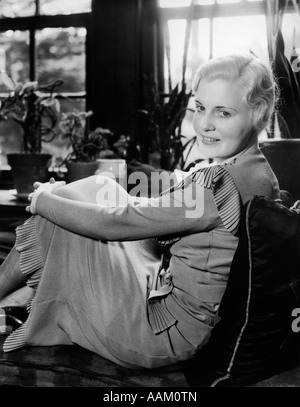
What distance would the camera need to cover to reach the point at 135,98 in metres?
2.81

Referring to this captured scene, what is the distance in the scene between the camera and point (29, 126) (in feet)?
8.73

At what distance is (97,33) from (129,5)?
23cm

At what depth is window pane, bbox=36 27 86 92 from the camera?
2.96m

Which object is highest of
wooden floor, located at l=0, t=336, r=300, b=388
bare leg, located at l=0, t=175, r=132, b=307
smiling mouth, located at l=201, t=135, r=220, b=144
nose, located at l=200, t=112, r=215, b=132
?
nose, located at l=200, t=112, r=215, b=132

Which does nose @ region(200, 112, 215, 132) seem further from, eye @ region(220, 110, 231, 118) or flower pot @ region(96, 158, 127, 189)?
flower pot @ region(96, 158, 127, 189)

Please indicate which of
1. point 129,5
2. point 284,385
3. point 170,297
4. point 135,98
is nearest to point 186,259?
point 170,297

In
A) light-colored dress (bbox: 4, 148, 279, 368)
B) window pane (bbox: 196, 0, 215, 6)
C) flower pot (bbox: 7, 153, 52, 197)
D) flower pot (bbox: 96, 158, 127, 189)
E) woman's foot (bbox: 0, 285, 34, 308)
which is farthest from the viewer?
window pane (bbox: 196, 0, 215, 6)

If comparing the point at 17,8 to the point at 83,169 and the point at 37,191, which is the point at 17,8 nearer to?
the point at 83,169

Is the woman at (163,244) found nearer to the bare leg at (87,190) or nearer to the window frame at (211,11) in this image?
the bare leg at (87,190)

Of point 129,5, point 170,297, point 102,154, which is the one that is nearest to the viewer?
point 170,297

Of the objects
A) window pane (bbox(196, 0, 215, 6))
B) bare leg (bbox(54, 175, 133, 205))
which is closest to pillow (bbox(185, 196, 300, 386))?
bare leg (bbox(54, 175, 133, 205))

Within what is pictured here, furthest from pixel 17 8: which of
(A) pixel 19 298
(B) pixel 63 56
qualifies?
(A) pixel 19 298

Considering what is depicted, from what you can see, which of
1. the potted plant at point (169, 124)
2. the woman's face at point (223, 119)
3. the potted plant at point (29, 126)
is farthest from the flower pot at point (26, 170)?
the woman's face at point (223, 119)
